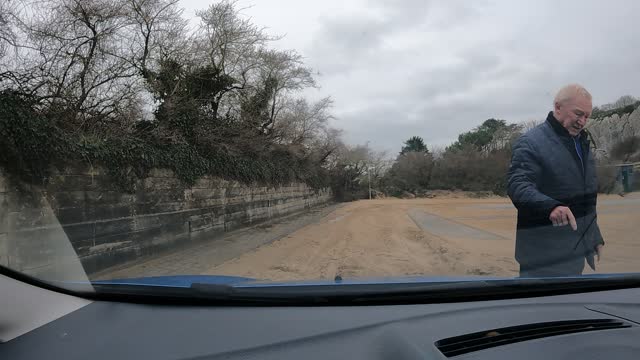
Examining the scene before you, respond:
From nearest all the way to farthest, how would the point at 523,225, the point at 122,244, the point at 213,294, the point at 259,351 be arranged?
the point at 259,351 < the point at 213,294 < the point at 523,225 < the point at 122,244

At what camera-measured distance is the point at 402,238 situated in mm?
9219

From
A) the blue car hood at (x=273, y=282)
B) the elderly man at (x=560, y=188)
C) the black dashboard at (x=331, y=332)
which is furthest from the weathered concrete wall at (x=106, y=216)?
the elderly man at (x=560, y=188)

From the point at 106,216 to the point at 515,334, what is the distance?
7107 millimetres

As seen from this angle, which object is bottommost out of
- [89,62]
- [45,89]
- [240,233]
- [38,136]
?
[240,233]

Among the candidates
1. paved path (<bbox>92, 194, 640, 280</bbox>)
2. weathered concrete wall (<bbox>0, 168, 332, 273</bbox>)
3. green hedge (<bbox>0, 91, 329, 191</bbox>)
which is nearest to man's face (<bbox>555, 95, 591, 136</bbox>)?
paved path (<bbox>92, 194, 640, 280</bbox>)

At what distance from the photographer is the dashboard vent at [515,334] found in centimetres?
192

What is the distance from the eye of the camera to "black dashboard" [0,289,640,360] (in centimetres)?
190

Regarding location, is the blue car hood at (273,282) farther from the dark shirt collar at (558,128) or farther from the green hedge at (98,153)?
the green hedge at (98,153)

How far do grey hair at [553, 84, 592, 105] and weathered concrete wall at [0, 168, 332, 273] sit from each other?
18.8ft

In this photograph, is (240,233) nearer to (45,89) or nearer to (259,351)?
(45,89)

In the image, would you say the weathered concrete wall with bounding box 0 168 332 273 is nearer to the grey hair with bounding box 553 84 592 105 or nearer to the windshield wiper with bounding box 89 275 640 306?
the windshield wiper with bounding box 89 275 640 306

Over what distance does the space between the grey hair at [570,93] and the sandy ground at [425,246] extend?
76 centimetres

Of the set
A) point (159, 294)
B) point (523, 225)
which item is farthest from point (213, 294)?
point (523, 225)

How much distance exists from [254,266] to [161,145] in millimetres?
3843
